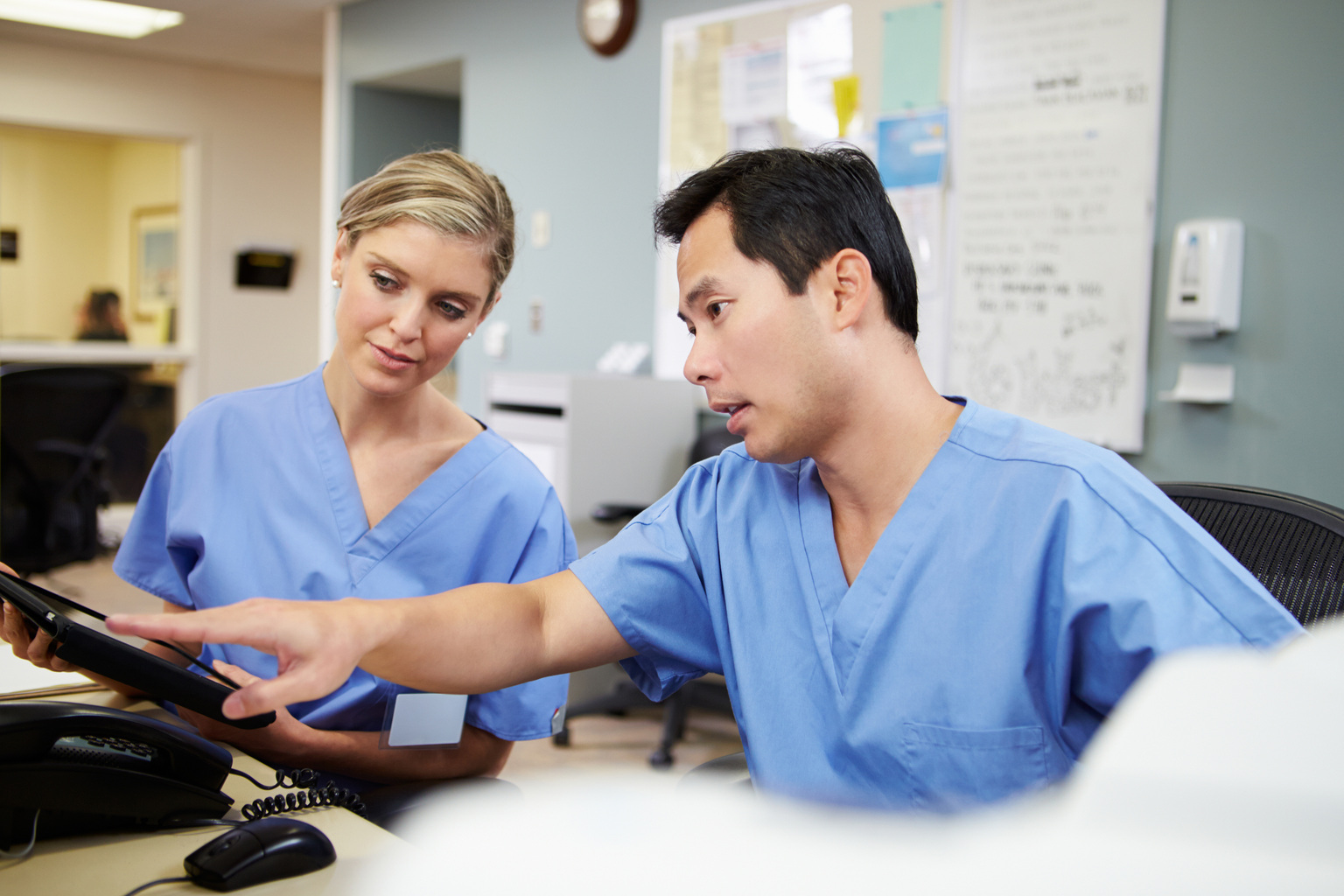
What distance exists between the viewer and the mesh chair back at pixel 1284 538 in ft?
3.02

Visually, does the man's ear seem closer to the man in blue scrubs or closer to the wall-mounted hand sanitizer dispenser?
the man in blue scrubs

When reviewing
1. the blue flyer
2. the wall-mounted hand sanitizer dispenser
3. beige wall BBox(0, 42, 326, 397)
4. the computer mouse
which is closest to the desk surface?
the computer mouse

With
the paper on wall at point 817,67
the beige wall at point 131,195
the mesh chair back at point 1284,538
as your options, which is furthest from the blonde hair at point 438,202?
the beige wall at point 131,195

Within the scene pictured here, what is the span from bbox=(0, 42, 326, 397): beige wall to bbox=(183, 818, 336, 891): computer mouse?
6054 mm

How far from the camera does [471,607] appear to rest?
1.02 metres

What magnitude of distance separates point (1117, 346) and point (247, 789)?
2.25 metres

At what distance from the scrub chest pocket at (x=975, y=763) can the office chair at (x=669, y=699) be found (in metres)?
2.06

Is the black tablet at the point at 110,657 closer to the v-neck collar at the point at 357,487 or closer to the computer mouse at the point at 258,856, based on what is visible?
the computer mouse at the point at 258,856

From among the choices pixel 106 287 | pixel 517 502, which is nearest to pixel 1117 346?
pixel 517 502

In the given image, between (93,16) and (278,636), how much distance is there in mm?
5873

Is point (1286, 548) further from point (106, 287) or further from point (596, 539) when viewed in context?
point (106, 287)

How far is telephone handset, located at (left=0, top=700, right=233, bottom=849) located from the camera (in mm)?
784

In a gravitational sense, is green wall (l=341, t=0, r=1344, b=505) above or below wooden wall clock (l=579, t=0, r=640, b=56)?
below

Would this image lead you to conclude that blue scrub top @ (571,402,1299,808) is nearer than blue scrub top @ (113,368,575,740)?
Yes
